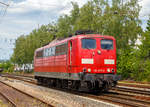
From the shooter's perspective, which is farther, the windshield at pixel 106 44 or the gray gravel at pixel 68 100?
the windshield at pixel 106 44

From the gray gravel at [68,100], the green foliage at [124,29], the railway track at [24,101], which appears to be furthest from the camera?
the green foliage at [124,29]

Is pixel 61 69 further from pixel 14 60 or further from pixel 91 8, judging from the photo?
pixel 14 60

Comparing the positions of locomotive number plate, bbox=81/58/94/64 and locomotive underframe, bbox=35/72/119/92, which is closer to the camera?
locomotive underframe, bbox=35/72/119/92

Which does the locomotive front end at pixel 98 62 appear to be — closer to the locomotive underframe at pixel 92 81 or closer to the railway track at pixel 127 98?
the locomotive underframe at pixel 92 81

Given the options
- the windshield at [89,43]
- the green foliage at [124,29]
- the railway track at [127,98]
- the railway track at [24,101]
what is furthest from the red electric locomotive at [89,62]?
the green foliage at [124,29]

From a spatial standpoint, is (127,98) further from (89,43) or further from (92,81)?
(89,43)

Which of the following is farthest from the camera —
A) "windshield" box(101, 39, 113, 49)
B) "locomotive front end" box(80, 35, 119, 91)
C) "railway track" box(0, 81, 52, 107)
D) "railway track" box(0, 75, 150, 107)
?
"windshield" box(101, 39, 113, 49)

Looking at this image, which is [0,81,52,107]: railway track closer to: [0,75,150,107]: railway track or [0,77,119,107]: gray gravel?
[0,77,119,107]: gray gravel

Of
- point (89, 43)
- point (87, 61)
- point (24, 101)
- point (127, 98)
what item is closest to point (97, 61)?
point (87, 61)

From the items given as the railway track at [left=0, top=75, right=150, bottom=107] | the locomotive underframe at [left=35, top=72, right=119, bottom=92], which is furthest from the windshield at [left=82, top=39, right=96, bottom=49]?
the railway track at [left=0, top=75, right=150, bottom=107]

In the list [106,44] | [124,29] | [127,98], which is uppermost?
[124,29]

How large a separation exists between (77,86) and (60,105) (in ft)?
15.3

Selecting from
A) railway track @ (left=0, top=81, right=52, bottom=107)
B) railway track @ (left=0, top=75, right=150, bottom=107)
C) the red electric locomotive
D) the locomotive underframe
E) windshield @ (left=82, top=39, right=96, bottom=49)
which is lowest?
railway track @ (left=0, top=81, right=52, bottom=107)

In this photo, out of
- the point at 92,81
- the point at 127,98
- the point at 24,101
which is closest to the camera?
the point at 127,98
